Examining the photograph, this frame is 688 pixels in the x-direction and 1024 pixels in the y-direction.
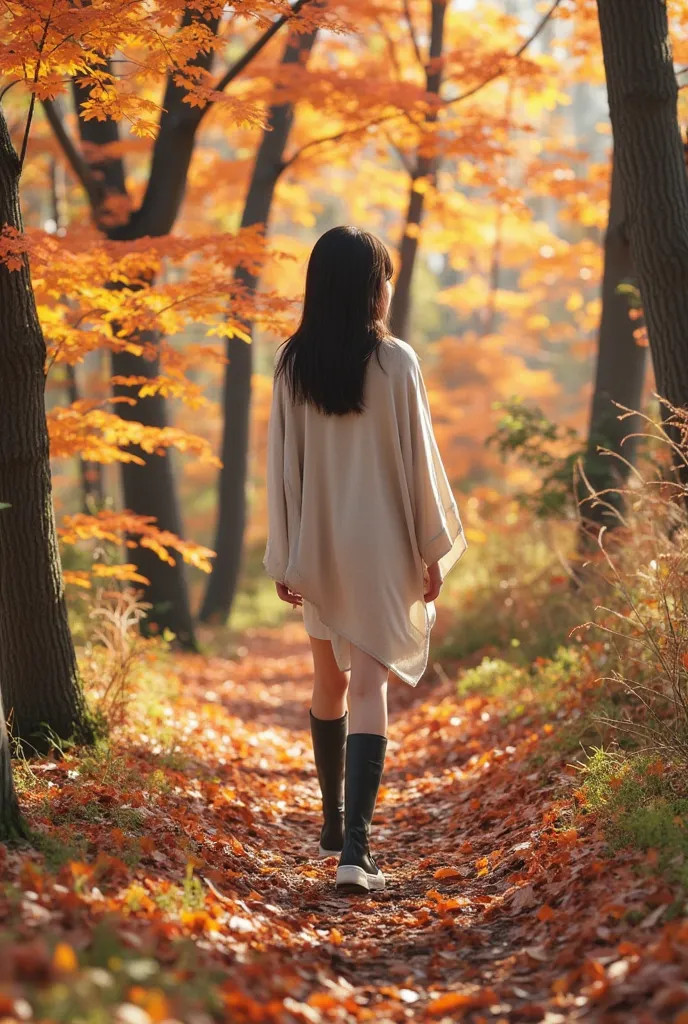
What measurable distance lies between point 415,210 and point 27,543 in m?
7.06

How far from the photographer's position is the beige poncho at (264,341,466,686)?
3.62 m

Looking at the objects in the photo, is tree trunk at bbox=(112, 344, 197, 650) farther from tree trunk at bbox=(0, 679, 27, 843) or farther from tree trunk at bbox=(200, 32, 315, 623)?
tree trunk at bbox=(0, 679, 27, 843)

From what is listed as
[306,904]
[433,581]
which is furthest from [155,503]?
[306,904]

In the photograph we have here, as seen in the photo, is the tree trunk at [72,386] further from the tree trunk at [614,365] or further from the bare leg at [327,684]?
the bare leg at [327,684]

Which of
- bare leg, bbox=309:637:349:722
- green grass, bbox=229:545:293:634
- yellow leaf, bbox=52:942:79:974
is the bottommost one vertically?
green grass, bbox=229:545:293:634

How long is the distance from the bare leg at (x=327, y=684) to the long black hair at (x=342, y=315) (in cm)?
91

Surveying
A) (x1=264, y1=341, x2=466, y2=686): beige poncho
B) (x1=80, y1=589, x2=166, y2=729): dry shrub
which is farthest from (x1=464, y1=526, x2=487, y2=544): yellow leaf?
(x1=264, y1=341, x2=466, y2=686): beige poncho

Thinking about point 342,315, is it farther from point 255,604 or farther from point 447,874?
point 255,604

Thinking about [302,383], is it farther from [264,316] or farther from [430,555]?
[264,316]

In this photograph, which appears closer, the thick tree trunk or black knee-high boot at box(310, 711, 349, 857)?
black knee-high boot at box(310, 711, 349, 857)

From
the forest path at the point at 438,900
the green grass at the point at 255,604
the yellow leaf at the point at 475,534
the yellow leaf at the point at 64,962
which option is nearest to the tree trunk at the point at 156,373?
the yellow leaf at the point at 475,534

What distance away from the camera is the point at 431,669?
324 inches

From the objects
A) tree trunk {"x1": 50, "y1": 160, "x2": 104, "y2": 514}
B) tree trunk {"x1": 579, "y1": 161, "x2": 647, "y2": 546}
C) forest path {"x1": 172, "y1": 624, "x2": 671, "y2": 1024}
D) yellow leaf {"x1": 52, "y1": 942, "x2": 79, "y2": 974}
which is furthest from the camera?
tree trunk {"x1": 50, "y1": 160, "x2": 104, "y2": 514}

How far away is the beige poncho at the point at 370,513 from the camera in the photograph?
3617 millimetres
